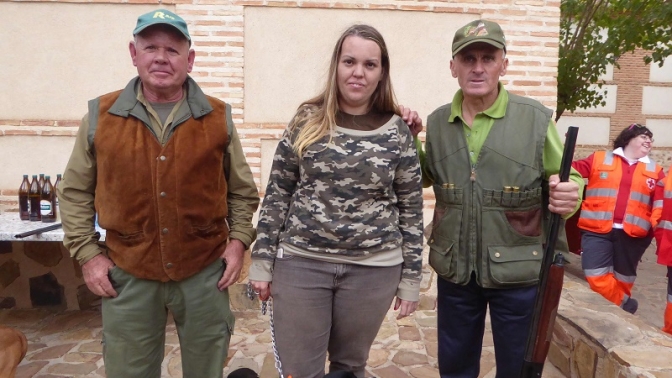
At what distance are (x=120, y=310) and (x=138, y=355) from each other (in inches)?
8.2

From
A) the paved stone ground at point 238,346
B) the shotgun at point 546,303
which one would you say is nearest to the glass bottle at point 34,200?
the paved stone ground at point 238,346

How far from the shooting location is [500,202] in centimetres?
224

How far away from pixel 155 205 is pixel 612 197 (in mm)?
4477

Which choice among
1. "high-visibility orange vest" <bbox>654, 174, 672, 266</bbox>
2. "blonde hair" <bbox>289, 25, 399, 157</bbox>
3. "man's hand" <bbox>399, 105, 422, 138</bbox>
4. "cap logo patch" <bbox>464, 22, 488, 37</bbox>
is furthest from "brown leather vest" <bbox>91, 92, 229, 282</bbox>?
"high-visibility orange vest" <bbox>654, 174, 672, 266</bbox>

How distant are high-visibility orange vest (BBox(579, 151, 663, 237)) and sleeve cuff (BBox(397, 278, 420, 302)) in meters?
3.68

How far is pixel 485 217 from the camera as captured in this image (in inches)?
88.7

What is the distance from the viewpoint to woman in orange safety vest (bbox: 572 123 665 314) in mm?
5117

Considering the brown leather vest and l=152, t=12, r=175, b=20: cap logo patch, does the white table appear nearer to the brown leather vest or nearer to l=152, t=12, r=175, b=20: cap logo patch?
the brown leather vest

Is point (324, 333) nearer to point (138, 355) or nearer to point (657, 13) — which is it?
point (138, 355)

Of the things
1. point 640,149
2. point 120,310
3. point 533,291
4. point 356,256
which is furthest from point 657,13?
point 120,310

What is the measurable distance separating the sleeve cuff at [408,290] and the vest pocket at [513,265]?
32 cm

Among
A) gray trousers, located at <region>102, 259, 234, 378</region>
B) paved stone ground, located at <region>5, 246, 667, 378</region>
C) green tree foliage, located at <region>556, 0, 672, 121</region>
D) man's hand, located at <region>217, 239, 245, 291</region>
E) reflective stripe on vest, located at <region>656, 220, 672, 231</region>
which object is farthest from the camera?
green tree foliage, located at <region>556, 0, 672, 121</region>

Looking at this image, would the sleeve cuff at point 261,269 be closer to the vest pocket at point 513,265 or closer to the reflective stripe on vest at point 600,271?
the vest pocket at point 513,265

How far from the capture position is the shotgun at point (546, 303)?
212cm
